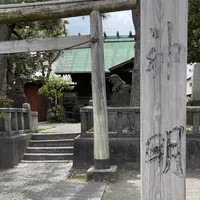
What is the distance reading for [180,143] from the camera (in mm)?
1611

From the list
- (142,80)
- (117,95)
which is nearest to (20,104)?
(117,95)

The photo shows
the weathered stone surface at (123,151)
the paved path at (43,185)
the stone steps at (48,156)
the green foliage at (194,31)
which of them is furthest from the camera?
the green foliage at (194,31)

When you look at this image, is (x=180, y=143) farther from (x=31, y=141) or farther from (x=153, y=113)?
(x=31, y=141)

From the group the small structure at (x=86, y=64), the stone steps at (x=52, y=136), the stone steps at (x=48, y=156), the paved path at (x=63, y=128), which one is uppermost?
the small structure at (x=86, y=64)

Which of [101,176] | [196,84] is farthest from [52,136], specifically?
[196,84]

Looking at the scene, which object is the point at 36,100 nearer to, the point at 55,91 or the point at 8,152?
the point at 55,91

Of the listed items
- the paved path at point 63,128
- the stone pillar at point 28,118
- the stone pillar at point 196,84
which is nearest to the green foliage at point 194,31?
the stone pillar at point 196,84

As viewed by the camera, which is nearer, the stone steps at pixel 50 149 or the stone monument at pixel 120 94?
the stone steps at pixel 50 149

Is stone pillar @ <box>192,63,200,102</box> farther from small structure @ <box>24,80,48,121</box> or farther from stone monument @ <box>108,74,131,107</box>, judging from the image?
small structure @ <box>24,80,48,121</box>

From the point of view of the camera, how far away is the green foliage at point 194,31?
10183 millimetres

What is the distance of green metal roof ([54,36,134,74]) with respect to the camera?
1670 centimetres

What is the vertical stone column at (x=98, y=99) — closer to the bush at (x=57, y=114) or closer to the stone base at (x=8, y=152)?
the stone base at (x=8, y=152)

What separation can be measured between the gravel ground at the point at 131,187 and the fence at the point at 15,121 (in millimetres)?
3540

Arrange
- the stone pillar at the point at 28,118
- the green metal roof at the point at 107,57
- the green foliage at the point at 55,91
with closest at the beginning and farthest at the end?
the stone pillar at the point at 28,118 < the green foliage at the point at 55,91 < the green metal roof at the point at 107,57
